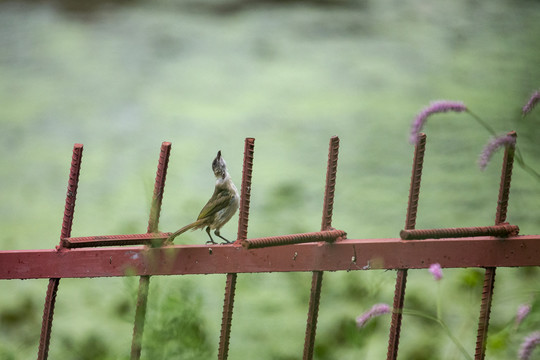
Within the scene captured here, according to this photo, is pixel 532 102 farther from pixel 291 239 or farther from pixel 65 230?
pixel 65 230

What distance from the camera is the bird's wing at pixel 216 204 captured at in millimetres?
1534

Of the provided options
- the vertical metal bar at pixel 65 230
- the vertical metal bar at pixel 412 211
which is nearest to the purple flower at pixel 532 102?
the vertical metal bar at pixel 412 211

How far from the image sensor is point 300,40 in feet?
13.1

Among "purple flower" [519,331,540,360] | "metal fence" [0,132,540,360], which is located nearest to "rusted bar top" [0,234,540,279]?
"metal fence" [0,132,540,360]

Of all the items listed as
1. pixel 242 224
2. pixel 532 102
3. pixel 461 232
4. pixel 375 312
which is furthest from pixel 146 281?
pixel 532 102

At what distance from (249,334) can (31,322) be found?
661 millimetres

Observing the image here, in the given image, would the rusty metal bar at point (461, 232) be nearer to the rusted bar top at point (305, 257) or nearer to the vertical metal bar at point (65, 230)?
the rusted bar top at point (305, 257)

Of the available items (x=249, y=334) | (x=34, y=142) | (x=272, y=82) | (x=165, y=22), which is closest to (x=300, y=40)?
(x=272, y=82)

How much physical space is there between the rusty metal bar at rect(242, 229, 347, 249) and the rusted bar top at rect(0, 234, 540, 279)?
0.01 m

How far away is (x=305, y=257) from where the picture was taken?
130 centimetres

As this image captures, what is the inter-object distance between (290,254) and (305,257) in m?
0.02

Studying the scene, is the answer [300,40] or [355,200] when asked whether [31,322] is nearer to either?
[355,200]

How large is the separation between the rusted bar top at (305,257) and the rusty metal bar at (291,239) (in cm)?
1

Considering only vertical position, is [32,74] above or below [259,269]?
above
